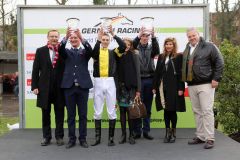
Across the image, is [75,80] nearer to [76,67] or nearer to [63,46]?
[76,67]

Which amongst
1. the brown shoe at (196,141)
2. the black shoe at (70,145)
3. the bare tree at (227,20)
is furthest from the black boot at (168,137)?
the bare tree at (227,20)

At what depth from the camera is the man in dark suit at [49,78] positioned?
21.0ft

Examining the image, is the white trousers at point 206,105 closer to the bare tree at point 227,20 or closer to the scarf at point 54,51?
the scarf at point 54,51

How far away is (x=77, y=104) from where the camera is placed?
21.2ft

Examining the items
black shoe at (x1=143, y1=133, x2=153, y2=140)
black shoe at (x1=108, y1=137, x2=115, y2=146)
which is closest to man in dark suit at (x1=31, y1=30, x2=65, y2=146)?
black shoe at (x1=108, y1=137, x2=115, y2=146)

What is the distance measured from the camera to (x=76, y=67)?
6.33m

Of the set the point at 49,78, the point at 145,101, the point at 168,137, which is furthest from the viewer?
the point at 145,101

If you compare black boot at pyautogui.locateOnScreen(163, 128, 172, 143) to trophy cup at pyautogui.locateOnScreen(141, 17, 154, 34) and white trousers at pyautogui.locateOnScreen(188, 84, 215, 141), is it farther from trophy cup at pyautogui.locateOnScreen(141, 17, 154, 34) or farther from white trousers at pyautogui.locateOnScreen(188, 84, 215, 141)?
trophy cup at pyautogui.locateOnScreen(141, 17, 154, 34)

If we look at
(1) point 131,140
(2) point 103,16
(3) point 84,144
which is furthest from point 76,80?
(2) point 103,16

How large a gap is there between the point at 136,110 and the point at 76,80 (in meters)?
1.03

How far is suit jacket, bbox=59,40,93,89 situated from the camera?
6.29m

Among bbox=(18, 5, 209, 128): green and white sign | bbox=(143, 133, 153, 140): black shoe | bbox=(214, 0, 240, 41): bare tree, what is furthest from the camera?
bbox=(214, 0, 240, 41): bare tree

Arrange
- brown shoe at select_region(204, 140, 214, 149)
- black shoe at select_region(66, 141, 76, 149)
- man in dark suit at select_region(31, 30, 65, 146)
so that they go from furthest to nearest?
man in dark suit at select_region(31, 30, 65, 146) → black shoe at select_region(66, 141, 76, 149) → brown shoe at select_region(204, 140, 214, 149)

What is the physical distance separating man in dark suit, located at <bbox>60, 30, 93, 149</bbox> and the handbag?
0.71 meters
